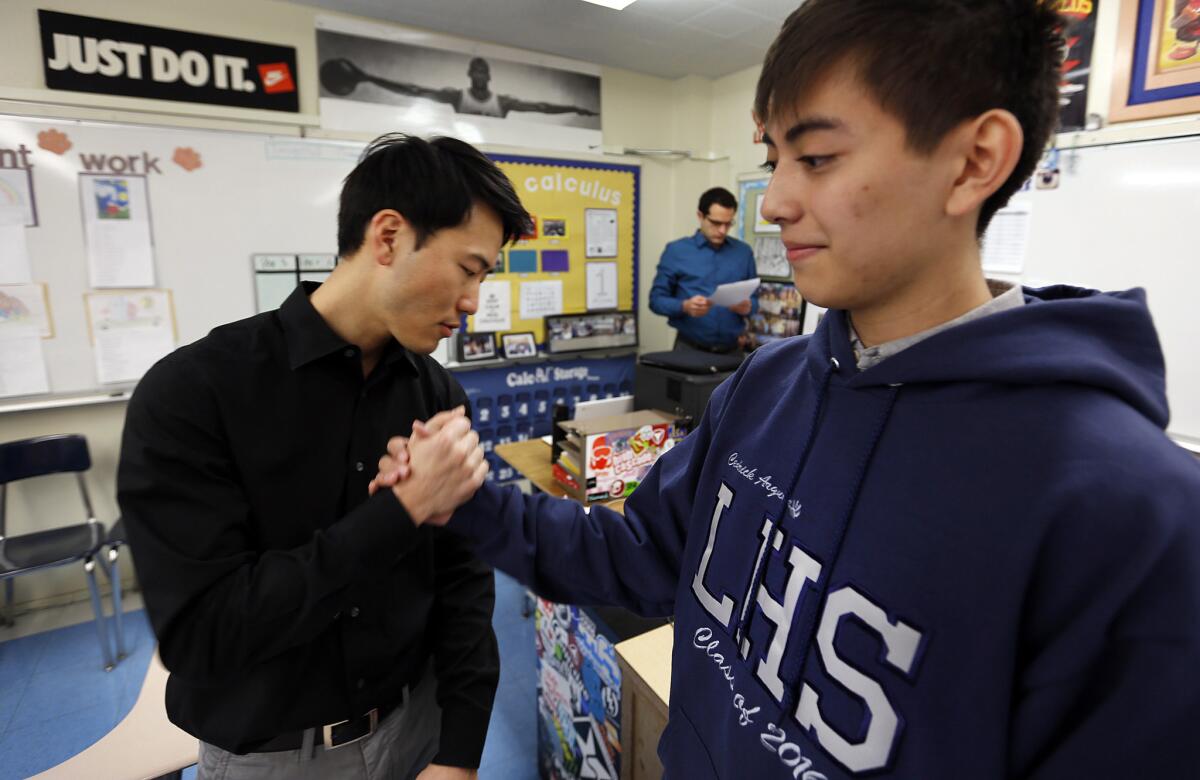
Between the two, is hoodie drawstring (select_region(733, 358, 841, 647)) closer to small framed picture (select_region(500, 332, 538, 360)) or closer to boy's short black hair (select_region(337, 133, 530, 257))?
boy's short black hair (select_region(337, 133, 530, 257))

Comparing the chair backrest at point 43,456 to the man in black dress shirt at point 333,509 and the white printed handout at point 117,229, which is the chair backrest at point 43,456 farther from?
the man in black dress shirt at point 333,509

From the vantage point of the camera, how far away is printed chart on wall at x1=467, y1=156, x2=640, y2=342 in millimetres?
4031

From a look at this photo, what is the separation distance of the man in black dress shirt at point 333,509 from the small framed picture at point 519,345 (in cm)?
285

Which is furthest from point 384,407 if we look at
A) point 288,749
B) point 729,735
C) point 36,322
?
point 36,322

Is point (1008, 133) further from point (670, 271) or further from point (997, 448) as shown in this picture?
point (670, 271)

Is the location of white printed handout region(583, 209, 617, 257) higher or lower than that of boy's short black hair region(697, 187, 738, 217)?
lower

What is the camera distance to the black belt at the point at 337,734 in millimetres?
1051

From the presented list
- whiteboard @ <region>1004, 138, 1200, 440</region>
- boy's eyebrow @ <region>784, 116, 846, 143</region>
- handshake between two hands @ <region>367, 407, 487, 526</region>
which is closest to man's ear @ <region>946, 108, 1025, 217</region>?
boy's eyebrow @ <region>784, 116, 846, 143</region>

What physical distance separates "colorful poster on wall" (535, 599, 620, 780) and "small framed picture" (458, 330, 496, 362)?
2111mm

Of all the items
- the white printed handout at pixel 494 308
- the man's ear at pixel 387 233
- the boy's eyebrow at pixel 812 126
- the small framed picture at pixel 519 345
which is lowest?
the small framed picture at pixel 519 345

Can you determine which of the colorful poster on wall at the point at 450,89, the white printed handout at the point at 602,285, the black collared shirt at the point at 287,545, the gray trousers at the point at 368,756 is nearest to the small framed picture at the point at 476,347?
the white printed handout at the point at 602,285

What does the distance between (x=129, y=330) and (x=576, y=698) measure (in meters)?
2.75

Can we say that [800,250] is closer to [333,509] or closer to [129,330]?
[333,509]

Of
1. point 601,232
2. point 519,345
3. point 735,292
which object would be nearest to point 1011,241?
point 735,292
